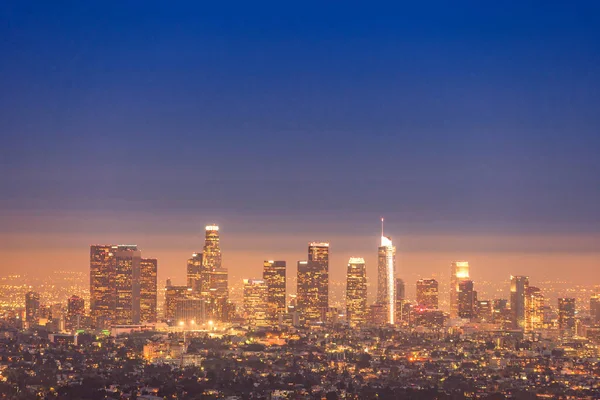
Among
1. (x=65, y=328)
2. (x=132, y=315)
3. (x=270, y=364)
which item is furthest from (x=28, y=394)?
(x=132, y=315)

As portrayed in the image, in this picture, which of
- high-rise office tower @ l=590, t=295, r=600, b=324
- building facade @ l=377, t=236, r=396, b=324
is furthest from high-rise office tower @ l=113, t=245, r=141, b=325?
high-rise office tower @ l=590, t=295, r=600, b=324

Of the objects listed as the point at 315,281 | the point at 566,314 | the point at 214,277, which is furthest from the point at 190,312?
the point at 566,314

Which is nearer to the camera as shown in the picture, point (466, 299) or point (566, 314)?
point (566, 314)

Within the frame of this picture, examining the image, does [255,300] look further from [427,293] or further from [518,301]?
[518,301]

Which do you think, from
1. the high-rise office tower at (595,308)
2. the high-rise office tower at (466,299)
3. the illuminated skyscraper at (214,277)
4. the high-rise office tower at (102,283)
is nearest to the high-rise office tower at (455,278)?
the high-rise office tower at (466,299)

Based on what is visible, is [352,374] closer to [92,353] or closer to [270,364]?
[270,364]

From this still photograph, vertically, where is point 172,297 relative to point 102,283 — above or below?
below
